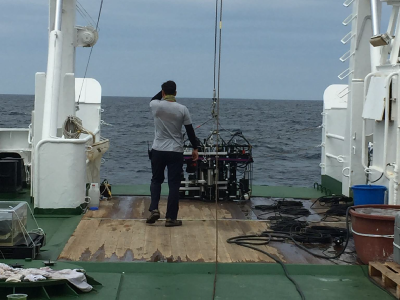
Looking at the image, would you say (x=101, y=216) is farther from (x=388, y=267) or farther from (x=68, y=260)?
(x=388, y=267)

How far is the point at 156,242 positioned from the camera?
24.3 feet

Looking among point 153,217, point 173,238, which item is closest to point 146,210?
point 153,217

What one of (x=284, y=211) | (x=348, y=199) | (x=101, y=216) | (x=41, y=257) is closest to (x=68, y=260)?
(x=41, y=257)

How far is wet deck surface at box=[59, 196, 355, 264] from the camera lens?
22.4 ft

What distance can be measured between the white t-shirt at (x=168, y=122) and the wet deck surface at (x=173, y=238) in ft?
3.17

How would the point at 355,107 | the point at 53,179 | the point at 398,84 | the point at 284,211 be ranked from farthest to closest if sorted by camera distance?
the point at 355,107, the point at 284,211, the point at 53,179, the point at 398,84

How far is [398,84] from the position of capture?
25.5ft

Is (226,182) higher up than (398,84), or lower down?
lower down

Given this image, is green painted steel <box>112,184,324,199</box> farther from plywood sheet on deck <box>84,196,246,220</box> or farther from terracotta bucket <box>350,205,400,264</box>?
terracotta bucket <box>350,205,400,264</box>

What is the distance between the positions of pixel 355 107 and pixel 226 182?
2203 mm

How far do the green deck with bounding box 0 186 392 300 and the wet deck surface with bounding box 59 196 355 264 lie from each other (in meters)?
0.20

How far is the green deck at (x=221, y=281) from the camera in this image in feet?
19.0

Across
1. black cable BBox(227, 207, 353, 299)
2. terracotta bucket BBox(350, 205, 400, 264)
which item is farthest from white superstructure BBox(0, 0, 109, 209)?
terracotta bucket BBox(350, 205, 400, 264)

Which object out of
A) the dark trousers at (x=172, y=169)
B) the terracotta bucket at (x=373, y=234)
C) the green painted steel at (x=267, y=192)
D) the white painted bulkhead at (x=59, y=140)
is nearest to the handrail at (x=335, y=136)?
the green painted steel at (x=267, y=192)
